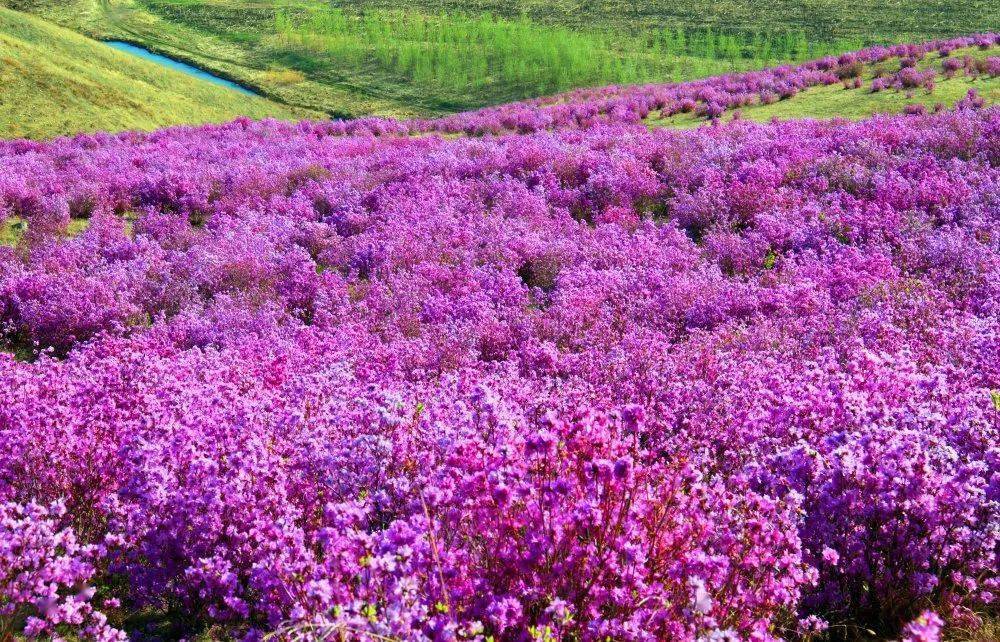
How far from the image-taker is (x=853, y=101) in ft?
64.5

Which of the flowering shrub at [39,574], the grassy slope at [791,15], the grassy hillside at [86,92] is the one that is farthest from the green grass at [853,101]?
the grassy slope at [791,15]

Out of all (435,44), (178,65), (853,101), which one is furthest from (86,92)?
(435,44)

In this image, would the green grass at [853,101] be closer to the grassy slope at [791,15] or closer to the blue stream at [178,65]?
the grassy slope at [791,15]

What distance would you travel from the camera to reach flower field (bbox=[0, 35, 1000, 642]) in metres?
2.90

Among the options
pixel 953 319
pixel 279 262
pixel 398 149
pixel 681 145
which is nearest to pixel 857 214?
pixel 953 319

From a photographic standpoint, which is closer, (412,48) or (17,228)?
(17,228)

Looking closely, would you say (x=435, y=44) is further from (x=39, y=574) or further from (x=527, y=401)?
(x=39, y=574)

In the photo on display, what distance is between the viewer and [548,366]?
650 cm

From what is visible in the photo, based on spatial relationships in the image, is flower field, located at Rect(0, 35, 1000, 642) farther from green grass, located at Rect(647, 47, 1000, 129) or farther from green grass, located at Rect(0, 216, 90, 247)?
green grass, located at Rect(647, 47, 1000, 129)

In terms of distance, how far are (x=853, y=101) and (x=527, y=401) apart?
18468 millimetres

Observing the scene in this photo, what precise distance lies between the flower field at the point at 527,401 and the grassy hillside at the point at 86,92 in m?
19.3

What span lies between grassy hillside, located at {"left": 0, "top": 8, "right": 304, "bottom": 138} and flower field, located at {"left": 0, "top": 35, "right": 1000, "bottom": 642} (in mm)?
19328

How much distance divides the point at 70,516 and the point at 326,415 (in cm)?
155

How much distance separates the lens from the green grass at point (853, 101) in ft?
59.5
